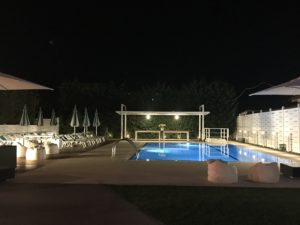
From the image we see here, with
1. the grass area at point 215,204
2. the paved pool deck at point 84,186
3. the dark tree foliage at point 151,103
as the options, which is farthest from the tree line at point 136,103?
the grass area at point 215,204

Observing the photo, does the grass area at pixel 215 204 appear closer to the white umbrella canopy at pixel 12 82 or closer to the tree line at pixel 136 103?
the white umbrella canopy at pixel 12 82

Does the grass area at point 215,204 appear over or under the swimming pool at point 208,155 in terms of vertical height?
under

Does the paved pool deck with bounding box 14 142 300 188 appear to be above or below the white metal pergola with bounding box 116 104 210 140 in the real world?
below

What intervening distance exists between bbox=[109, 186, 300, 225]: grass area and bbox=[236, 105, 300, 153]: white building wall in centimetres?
1138

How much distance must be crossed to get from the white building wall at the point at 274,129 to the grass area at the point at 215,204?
11382 millimetres

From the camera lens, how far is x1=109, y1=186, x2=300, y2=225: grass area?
19.9 feet

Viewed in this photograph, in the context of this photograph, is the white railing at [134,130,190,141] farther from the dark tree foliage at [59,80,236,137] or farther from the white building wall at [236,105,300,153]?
the white building wall at [236,105,300,153]

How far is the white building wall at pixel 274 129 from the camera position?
19.5m

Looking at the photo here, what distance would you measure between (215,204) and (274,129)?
16.4 m

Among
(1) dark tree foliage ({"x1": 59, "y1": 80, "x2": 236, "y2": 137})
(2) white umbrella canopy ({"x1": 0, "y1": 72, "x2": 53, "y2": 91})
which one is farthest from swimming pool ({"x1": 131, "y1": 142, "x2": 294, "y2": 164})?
(1) dark tree foliage ({"x1": 59, "y1": 80, "x2": 236, "y2": 137})

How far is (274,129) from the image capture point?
74.4ft

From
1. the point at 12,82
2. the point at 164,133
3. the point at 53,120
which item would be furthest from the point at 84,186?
the point at 164,133

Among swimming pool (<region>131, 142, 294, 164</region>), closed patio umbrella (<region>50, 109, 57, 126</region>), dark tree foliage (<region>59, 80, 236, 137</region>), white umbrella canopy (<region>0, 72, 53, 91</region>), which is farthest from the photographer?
dark tree foliage (<region>59, 80, 236, 137</region>)

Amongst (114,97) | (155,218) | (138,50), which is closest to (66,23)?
(114,97)
